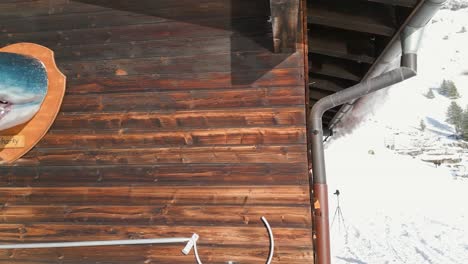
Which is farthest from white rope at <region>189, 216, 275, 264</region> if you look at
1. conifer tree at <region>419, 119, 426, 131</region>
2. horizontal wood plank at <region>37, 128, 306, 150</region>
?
conifer tree at <region>419, 119, 426, 131</region>

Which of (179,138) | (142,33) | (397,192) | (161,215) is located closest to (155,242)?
(161,215)

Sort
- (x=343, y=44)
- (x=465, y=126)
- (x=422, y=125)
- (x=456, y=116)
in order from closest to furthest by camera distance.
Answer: (x=343, y=44) → (x=465, y=126) → (x=422, y=125) → (x=456, y=116)

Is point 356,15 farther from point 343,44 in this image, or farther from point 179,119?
point 179,119

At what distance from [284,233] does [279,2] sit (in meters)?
1.56

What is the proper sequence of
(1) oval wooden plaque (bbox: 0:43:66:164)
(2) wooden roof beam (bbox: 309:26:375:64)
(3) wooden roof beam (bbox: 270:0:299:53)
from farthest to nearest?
1. (2) wooden roof beam (bbox: 309:26:375:64)
2. (1) oval wooden plaque (bbox: 0:43:66:164)
3. (3) wooden roof beam (bbox: 270:0:299:53)

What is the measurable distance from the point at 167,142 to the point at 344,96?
1574mm

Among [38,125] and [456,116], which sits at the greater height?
[456,116]

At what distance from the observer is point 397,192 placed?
20062 millimetres

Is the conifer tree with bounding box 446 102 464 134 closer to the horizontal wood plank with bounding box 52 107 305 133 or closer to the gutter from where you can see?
the gutter

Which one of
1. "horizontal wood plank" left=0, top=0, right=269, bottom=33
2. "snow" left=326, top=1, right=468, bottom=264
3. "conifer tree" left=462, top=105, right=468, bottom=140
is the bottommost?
"snow" left=326, top=1, right=468, bottom=264

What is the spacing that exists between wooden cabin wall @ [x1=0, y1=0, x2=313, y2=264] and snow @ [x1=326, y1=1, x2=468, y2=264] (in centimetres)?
164

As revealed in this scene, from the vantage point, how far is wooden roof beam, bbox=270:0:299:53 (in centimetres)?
208

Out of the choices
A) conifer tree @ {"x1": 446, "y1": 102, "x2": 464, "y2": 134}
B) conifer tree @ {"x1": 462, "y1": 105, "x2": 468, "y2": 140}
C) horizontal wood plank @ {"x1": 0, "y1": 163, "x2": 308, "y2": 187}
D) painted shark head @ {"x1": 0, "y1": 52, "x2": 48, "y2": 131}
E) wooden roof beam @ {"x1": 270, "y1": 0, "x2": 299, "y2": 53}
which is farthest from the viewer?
conifer tree @ {"x1": 446, "y1": 102, "x2": 464, "y2": 134}

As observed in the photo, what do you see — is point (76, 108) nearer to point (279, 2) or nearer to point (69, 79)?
point (69, 79)
